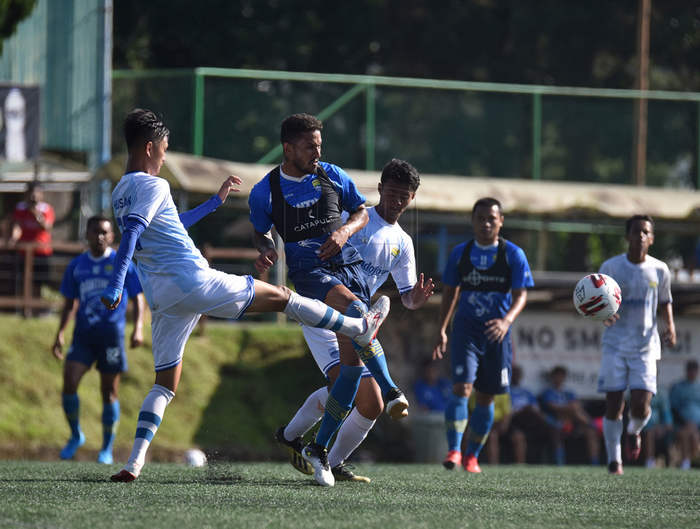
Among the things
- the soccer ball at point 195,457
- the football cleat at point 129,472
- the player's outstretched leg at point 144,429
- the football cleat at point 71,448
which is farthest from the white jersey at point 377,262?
the soccer ball at point 195,457

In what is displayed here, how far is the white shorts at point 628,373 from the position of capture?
890 centimetres

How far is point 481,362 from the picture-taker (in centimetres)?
873

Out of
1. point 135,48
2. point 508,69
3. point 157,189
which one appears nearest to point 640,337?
point 157,189

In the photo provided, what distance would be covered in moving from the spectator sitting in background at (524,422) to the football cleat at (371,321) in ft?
27.3

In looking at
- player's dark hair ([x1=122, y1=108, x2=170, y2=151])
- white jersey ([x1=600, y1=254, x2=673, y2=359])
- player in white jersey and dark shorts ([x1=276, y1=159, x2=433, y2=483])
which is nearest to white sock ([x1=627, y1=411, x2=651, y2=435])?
white jersey ([x1=600, y1=254, x2=673, y2=359])

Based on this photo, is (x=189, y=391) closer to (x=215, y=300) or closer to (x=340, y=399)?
(x=340, y=399)

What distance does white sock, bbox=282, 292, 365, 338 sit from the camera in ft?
18.4

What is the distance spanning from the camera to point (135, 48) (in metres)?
24.0

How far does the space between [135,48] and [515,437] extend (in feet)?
48.9

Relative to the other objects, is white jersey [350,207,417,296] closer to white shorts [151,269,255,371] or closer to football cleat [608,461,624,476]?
white shorts [151,269,255,371]

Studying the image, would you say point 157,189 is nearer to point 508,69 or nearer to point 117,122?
point 117,122

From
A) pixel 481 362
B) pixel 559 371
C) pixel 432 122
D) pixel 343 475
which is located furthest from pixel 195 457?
pixel 432 122

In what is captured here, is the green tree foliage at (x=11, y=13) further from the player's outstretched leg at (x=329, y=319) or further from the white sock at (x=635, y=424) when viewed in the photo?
the white sock at (x=635, y=424)

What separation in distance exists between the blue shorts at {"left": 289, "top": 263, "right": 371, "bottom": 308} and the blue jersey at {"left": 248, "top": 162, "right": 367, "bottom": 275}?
0.13 ft
